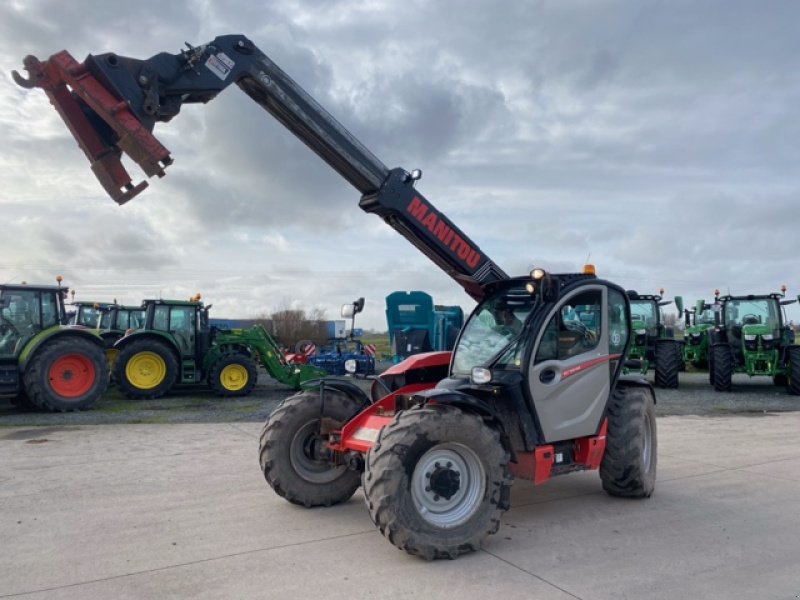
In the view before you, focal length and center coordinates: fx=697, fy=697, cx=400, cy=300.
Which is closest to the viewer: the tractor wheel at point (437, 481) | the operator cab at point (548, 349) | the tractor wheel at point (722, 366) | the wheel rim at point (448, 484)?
the tractor wheel at point (437, 481)

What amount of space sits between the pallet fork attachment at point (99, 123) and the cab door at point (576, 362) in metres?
3.89

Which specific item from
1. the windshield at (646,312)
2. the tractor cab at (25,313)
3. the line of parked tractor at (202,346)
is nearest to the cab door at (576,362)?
the line of parked tractor at (202,346)

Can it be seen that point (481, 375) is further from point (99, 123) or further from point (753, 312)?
point (753, 312)

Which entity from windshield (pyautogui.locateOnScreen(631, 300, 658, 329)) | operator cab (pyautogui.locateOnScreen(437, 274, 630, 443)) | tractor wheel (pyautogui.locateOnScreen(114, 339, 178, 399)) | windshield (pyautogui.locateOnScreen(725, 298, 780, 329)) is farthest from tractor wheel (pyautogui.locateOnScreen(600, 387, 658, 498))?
windshield (pyautogui.locateOnScreen(631, 300, 658, 329))

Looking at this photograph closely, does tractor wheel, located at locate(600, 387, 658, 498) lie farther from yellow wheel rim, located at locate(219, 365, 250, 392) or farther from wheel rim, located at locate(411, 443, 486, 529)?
yellow wheel rim, located at locate(219, 365, 250, 392)

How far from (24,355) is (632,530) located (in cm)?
1134

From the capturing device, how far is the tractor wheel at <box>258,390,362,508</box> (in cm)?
629

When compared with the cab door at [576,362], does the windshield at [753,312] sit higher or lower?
higher

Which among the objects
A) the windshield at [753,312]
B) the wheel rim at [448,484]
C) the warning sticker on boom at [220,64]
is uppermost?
the warning sticker on boom at [220,64]

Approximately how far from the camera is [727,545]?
5.44m

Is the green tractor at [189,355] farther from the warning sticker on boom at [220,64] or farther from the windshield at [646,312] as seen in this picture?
the warning sticker on boom at [220,64]

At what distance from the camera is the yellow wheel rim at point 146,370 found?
15674mm

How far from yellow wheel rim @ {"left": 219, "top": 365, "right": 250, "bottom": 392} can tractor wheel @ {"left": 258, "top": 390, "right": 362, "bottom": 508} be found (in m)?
10.3

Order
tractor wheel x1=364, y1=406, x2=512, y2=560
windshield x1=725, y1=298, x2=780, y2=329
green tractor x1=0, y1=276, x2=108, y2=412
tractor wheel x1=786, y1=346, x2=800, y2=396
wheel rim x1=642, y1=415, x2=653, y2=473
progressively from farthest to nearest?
1. windshield x1=725, y1=298, x2=780, y2=329
2. tractor wheel x1=786, y1=346, x2=800, y2=396
3. green tractor x1=0, y1=276, x2=108, y2=412
4. wheel rim x1=642, y1=415, x2=653, y2=473
5. tractor wheel x1=364, y1=406, x2=512, y2=560
